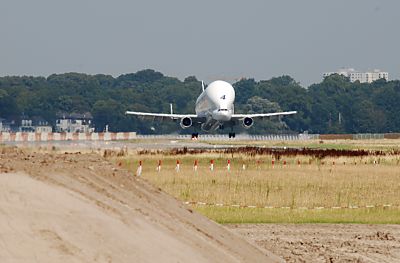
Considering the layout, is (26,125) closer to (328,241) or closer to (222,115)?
(222,115)

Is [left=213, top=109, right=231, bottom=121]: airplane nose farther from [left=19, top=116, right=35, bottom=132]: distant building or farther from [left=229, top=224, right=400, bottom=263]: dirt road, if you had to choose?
[left=229, top=224, right=400, bottom=263]: dirt road

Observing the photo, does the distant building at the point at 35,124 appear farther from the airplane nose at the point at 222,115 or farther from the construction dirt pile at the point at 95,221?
the construction dirt pile at the point at 95,221

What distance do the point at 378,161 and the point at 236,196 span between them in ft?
87.2

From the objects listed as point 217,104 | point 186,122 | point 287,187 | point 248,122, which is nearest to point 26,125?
point 186,122

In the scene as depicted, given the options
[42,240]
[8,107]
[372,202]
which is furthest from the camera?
[8,107]

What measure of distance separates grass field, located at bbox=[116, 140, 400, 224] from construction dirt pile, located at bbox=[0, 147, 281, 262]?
29.4 feet

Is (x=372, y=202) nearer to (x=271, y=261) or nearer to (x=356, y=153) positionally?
(x=271, y=261)

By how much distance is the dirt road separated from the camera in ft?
81.4

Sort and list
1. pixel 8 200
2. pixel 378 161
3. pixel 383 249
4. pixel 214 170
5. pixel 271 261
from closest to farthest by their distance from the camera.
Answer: pixel 8 200, pixel 271 261, pixel 383 249, pixel 214 170, pixel 378 161

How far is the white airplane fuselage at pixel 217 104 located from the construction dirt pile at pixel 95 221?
288 feet

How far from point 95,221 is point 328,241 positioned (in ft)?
34.3

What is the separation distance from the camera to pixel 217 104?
113 meters

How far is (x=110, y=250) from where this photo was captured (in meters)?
17.5

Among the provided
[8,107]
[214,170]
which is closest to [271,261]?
[214,170]
